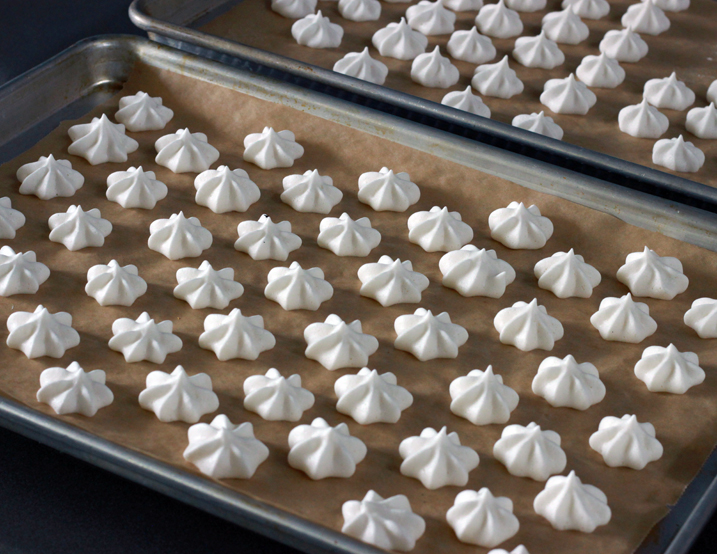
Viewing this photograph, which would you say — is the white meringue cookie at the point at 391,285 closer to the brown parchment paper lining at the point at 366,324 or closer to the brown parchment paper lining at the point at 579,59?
the brown parchment paper lining at the point at 366,324

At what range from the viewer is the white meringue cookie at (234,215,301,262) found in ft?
6.46

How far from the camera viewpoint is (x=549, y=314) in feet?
6.22

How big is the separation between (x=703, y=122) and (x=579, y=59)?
0.44 meters

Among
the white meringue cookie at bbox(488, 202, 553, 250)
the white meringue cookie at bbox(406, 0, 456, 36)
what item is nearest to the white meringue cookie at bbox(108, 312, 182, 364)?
the white meringue cookie at bbox(488, 202, 553, 250)

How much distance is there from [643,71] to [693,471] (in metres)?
1.43

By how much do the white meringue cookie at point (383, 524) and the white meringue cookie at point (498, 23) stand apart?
5.65 feet

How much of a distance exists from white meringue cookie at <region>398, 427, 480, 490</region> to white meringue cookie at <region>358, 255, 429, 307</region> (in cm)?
40

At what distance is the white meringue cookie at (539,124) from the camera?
2.31 meters

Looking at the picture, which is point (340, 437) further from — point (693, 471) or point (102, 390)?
point (693, 471)

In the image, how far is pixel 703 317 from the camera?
186 centimetres

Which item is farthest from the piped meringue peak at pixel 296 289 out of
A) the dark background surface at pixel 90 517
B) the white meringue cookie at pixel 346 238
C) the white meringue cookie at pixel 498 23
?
the white meringue cookie at pixel 498 23

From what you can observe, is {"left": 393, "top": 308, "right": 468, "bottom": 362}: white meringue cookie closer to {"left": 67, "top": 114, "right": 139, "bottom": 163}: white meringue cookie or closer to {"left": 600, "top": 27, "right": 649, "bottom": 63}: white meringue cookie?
{"left": 67, "top": 114, "right": 139, "bottom": 163}: white meringue cookie

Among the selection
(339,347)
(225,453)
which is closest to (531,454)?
(339,347)

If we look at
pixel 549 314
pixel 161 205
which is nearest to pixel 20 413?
pixel 161 205
